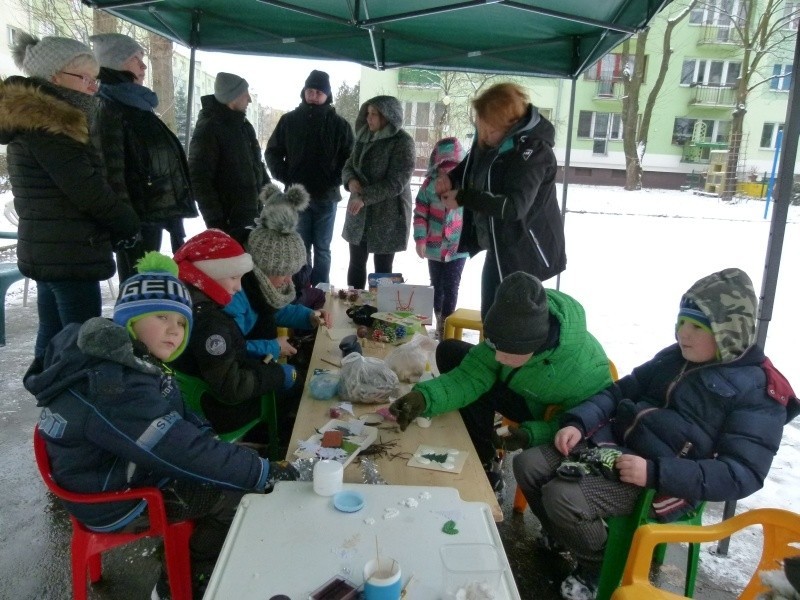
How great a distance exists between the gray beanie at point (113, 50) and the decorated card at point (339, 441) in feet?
7.89

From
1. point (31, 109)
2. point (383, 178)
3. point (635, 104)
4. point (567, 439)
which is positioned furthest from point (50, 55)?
point (635, 104)

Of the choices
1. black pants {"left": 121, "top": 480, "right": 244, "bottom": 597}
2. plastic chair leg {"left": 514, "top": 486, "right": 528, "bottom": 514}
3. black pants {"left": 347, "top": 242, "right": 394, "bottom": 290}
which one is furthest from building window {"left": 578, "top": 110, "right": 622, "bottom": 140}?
black pants {"left": 121, "top": 480, "right": 244, "bottom": 597}

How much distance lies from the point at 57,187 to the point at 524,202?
206 cm

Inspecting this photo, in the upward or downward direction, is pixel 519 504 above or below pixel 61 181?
below

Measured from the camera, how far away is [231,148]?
12.4 feet

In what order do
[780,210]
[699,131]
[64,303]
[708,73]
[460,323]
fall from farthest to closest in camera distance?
[708,73]
[699,131]
[460,323]
[64,303]
[780,210]

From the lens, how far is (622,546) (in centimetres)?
180

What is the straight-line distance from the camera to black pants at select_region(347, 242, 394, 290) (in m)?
4.50

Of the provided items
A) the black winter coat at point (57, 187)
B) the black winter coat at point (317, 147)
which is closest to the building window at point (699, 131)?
the black winter coat at point (317, 147)

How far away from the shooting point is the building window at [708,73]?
21500 millimetres

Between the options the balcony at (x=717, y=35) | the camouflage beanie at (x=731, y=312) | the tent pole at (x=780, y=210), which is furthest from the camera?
the balcony at (x=717, y=35)

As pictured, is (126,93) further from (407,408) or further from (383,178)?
(407,408)

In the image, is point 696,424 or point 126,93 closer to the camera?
point 696,424

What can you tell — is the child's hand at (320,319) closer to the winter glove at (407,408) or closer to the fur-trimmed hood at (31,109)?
the winter glove at (407,408)
